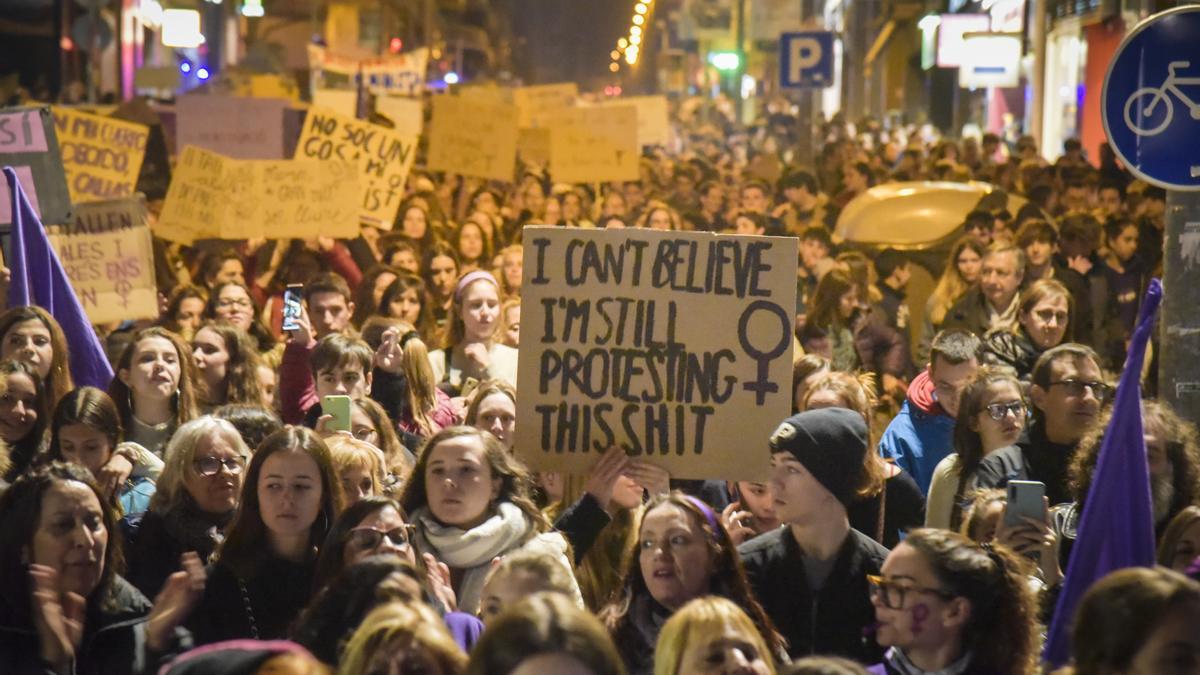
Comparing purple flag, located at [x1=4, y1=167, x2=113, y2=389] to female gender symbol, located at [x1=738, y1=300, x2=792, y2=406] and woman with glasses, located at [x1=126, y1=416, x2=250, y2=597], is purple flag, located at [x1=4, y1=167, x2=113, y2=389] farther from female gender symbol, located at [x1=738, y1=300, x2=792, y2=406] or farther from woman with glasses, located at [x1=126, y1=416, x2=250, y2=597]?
female gender symbol, located at [x1=738, y1=300, x2=792, y2=406]

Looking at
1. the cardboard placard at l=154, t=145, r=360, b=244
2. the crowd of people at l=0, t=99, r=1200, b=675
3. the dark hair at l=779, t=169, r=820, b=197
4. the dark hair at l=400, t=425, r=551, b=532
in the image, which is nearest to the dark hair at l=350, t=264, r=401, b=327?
the crowd of people at l=0, t=99, r=1200, b=675

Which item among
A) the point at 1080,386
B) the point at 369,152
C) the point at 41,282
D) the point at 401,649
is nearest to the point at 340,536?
the point at 401,649

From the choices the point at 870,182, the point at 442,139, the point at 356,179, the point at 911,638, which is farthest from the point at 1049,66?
the point at 911,638

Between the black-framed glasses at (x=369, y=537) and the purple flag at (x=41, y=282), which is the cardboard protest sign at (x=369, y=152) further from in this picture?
the black-framed glasses at (x=369, y=537)

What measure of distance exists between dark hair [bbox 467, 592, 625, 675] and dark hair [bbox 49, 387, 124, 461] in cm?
335

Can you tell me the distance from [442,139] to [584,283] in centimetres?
1172

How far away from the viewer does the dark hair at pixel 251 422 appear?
695 cm

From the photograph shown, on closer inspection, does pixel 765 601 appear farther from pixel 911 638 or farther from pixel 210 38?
pixel 210 38

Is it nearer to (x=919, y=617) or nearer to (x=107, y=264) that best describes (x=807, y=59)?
(x=107, y=264)

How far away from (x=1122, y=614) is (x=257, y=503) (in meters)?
2.71

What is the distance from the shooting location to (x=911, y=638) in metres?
4.63

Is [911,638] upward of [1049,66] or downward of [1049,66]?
downward

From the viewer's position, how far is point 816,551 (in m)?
5.58

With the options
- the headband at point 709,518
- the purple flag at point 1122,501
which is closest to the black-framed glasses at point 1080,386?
the purple flag at point 1122,501
